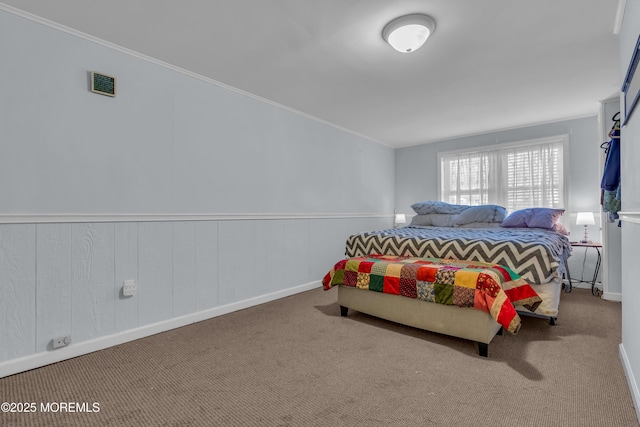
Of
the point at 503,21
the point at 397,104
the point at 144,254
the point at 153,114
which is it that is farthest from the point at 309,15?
the point at 144,254

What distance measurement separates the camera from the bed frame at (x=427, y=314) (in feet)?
6.78

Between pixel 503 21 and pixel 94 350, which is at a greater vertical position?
pixel 503 21

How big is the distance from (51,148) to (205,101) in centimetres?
125

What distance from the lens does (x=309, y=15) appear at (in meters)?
2.02

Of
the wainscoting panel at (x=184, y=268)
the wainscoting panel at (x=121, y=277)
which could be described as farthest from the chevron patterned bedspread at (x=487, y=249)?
the wainscoting panel at (x=184, y=268)

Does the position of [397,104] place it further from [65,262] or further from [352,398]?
[65,262]

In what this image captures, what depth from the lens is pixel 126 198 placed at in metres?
2.41

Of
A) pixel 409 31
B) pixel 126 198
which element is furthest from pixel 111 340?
pixel 409 31

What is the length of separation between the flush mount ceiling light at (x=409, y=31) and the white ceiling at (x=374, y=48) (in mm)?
52

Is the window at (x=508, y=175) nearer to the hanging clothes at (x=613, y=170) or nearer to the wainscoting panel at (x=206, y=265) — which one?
the hanging clothes at (x=613, y=170)

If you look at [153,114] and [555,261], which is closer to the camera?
[555,261]

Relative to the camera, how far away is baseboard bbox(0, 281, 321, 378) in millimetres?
1914

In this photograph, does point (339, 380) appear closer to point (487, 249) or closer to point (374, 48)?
point (487, 249)

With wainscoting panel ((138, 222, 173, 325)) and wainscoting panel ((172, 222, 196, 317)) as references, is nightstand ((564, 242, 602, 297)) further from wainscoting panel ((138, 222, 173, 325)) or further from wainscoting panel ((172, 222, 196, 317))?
wainscoting panel ((138, 222, 173, 325))
